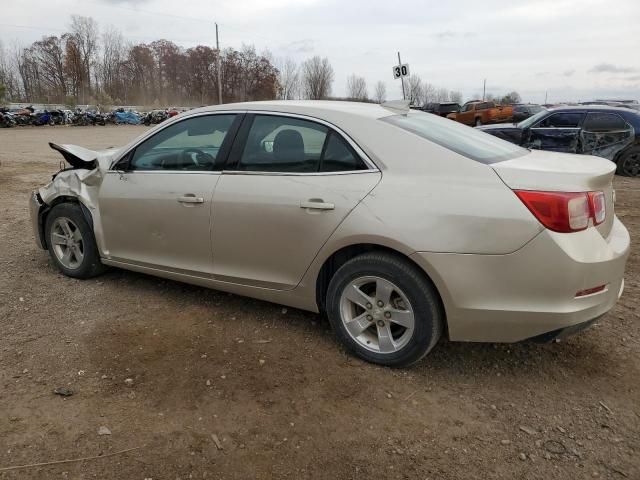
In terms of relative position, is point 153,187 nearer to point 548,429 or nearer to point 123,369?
point 123,369

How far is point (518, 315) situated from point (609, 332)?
4.41 ft

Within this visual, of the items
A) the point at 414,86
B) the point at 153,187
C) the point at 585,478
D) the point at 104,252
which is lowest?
the point at 585,478

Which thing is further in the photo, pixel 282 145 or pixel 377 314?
pixel 282 145

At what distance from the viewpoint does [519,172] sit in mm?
2730

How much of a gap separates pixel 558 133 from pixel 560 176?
936cm

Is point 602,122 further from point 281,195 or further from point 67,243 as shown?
point 67,243

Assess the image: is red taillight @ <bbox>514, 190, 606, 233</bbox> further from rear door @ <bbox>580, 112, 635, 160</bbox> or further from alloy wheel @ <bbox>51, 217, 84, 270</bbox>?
rear door @ <bbox>580, 112, 635, 160</bbox>

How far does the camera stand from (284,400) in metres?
2.84

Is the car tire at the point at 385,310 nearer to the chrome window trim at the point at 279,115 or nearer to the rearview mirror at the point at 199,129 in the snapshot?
the chrome window trim at the point at 279,115

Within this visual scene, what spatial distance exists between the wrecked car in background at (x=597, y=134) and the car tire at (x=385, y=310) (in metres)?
9.25

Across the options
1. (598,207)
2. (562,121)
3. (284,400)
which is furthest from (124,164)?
(562,121)

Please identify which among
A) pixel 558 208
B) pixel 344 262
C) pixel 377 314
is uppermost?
pixel 558 208

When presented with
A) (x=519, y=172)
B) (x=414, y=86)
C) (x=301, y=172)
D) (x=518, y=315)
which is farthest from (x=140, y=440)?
(x=414, y=86)

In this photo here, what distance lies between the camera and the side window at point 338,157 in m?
3.12
